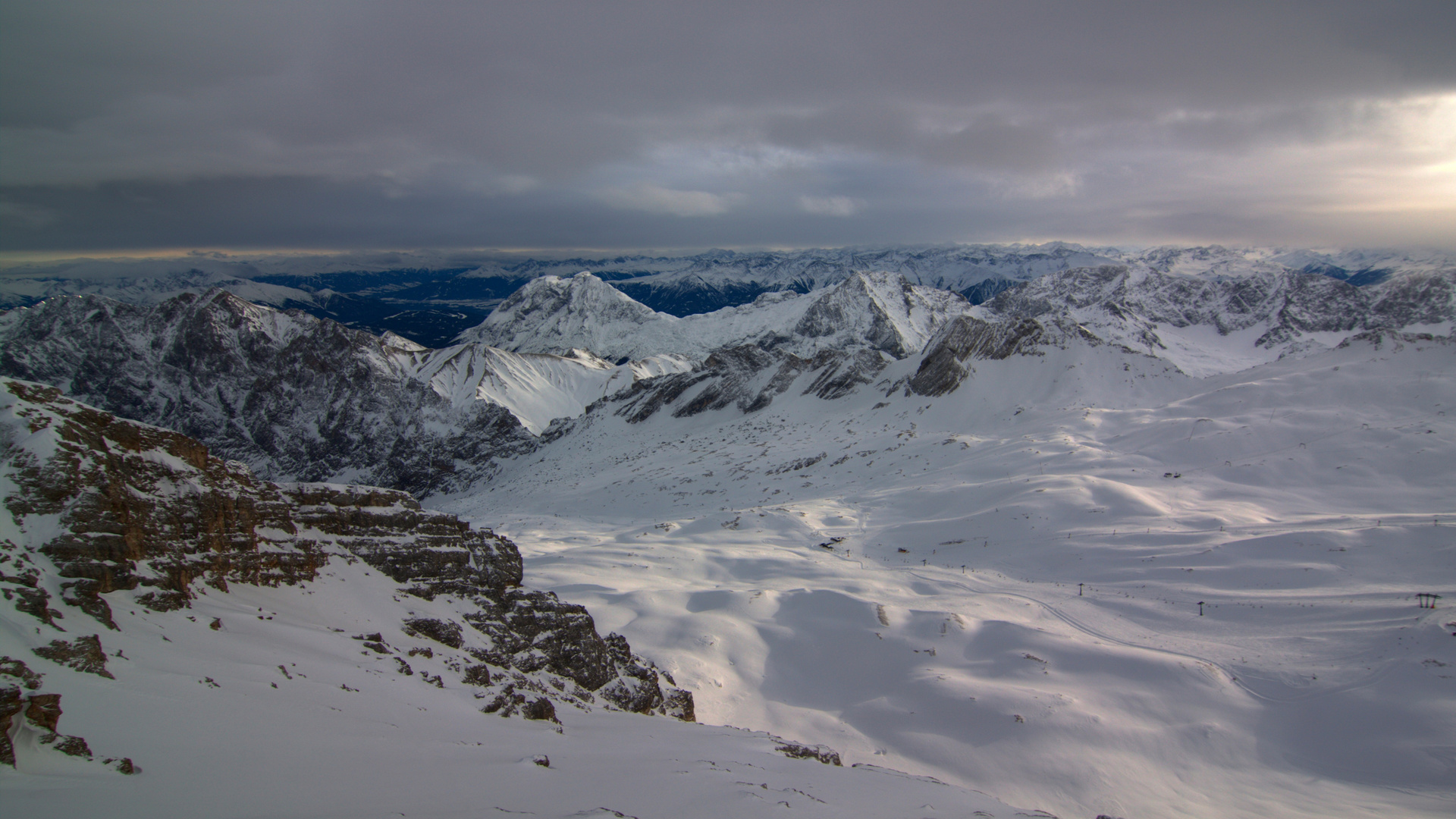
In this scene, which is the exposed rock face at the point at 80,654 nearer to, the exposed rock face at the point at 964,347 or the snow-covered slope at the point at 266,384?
the exposed rock face at the point at 964,347

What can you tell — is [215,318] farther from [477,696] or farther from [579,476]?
[477,696]

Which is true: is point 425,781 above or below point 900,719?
above

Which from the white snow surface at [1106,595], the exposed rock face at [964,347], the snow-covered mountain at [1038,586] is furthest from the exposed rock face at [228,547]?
the exposed rock face at [964,347]

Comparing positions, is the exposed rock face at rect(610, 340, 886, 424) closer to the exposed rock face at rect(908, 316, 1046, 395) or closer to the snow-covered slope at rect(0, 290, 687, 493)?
the exposed rock face at rect(908, 316, 1046, 395)

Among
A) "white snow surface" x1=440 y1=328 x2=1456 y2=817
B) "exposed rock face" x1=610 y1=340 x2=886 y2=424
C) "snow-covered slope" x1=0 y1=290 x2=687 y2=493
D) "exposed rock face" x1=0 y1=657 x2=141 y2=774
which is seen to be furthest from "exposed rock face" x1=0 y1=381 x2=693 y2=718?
"snow-covered slope" x1=0 y1=290 x2=687 y2=493

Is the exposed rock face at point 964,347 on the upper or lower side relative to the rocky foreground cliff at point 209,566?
upper

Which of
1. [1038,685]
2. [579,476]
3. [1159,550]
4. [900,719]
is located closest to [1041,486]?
[1159,550]
